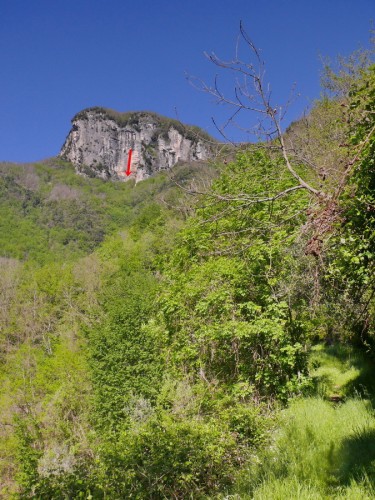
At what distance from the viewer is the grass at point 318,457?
358 cm

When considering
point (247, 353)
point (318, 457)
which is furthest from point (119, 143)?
point (318, 457)

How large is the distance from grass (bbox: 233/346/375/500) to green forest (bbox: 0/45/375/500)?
1.0 inches

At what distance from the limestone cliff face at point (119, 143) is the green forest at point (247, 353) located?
127208mm

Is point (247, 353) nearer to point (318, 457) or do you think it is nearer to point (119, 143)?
point (318, 457)

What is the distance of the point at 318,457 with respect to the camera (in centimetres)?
439

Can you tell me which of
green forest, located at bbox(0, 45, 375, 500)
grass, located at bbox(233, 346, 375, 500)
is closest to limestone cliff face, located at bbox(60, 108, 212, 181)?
green forest, located at bbox(0, 45, 375, 500)

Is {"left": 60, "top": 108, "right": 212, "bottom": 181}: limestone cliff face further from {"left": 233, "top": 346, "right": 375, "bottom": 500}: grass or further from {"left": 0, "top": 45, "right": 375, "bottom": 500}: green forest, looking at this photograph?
{"left": 233, "top": 346, "right": 375, "bottom": 500}: grass

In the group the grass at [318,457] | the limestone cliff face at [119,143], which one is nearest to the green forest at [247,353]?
the grass at [318,457]

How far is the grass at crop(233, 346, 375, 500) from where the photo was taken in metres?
3.58

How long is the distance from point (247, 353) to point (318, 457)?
17.0 feet

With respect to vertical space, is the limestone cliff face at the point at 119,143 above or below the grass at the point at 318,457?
above

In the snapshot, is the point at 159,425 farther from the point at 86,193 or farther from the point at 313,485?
the point at 86,193

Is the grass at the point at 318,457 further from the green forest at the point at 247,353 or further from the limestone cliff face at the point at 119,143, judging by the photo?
the limestone cliff face at the point at 119,143

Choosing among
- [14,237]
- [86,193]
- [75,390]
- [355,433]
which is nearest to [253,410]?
[355,433]
